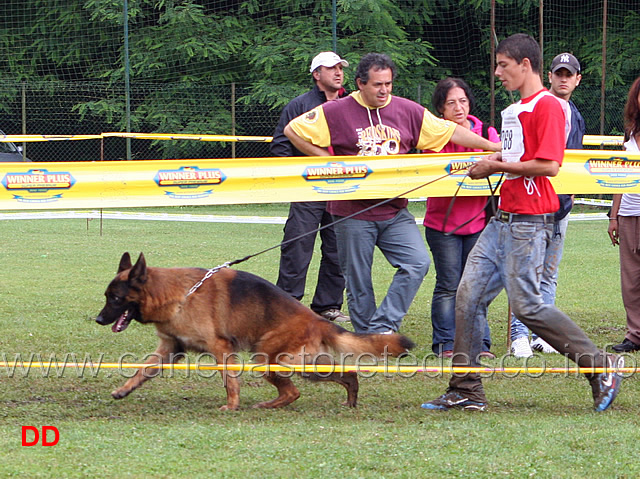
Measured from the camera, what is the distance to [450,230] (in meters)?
6.36

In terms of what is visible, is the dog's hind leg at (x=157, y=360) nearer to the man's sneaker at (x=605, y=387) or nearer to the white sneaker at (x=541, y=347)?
the man's sneaker at (x=605, y=387)

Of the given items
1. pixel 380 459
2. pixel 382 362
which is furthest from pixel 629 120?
pixel 380 459

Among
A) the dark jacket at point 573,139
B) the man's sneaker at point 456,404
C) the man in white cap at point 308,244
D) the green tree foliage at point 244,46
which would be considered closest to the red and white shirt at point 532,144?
the man's sneaker at point 456,404

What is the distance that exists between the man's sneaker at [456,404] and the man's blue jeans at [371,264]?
0.90 metres

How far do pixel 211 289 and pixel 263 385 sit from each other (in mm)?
901

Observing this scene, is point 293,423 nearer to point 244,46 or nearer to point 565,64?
point 565,64

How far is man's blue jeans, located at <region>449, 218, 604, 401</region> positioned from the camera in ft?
15.4

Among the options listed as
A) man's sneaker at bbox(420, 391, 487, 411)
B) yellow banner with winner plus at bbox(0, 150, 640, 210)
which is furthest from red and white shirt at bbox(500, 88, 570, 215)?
man's sneaker at bbox(420, 391, 487, 411)

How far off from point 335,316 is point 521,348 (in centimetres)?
203

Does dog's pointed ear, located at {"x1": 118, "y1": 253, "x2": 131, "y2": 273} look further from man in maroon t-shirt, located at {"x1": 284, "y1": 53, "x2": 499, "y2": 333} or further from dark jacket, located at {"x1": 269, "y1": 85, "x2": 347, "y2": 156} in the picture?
dark jacket, located at {"x1": 269, "y1": 85, "x2": 347, "y2": 156}

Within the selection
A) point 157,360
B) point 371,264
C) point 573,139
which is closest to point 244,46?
point 573,139

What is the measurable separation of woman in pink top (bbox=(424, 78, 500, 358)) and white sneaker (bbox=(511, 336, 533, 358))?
20 cm

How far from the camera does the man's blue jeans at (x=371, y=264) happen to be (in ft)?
18.9

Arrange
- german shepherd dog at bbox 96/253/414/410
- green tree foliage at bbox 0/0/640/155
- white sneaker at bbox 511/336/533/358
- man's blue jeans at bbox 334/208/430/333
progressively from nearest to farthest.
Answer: german shepherd dog at bbox 96/253/414/410
man's blue jeans at bbox 334/208/430/333
white sneaker at bbox 511/336/533/358
green tree foliage at bbox 0/0/640/155
